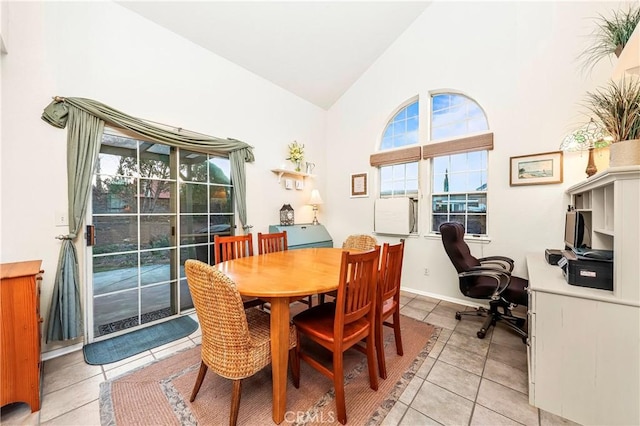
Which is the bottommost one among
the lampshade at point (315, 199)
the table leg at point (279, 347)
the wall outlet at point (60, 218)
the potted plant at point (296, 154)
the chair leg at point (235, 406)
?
the chair leg at point (235, 406)

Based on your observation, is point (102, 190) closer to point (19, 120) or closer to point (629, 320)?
point (19, 120)

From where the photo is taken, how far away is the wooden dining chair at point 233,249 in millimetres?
2218

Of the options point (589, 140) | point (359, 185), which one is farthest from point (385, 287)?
point (359, 185)

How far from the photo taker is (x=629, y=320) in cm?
129

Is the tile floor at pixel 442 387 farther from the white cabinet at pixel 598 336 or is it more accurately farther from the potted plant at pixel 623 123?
the potted plant at pixel 623 123

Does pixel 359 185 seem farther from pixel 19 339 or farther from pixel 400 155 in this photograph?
pixel 19 339

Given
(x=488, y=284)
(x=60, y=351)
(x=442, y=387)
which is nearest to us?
(x=442, y=387)

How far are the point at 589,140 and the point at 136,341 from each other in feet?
16.0

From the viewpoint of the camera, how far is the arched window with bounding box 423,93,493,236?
3.11 metres

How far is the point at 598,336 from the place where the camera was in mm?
1367

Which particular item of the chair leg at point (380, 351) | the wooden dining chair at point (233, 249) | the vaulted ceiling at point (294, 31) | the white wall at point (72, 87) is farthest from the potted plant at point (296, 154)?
the chair leg at point (380, 351)

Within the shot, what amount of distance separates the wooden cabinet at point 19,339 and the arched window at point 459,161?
407cm

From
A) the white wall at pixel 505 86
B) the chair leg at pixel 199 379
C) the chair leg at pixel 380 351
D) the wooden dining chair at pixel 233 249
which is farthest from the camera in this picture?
the white wall at pixel 505 86

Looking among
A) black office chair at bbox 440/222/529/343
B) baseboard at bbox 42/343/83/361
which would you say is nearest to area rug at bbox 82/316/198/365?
baseboard at bbox 42/343/83/361
